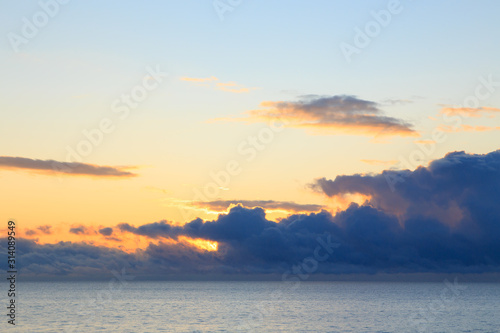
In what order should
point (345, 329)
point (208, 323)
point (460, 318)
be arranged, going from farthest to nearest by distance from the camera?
1. point (460, 318)
2. point (208, 323)
3. point (345, 329)

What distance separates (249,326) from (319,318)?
1332 inches

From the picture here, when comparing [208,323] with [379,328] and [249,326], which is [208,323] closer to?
[249,326]

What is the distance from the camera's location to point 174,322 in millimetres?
149250

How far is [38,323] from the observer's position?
144 metres

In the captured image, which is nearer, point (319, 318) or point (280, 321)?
point (280, 321)

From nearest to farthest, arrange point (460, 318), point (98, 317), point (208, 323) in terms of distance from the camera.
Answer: point (208, 323), point (98, 317), point (460, 318)

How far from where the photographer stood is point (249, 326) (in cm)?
13950

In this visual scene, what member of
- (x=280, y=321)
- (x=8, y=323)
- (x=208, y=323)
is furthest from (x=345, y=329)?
(x=8, y=323)

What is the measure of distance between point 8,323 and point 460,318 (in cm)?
12726

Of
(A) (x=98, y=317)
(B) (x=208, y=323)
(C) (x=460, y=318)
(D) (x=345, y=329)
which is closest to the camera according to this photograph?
(D) (x=345, y=329)

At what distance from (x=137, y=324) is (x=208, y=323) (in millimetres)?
18232

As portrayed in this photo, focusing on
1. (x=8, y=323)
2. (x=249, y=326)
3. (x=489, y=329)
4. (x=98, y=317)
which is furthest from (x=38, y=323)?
(x=489, y=329)

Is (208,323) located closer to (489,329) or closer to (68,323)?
(68,323)

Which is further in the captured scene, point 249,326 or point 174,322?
point 174,322
